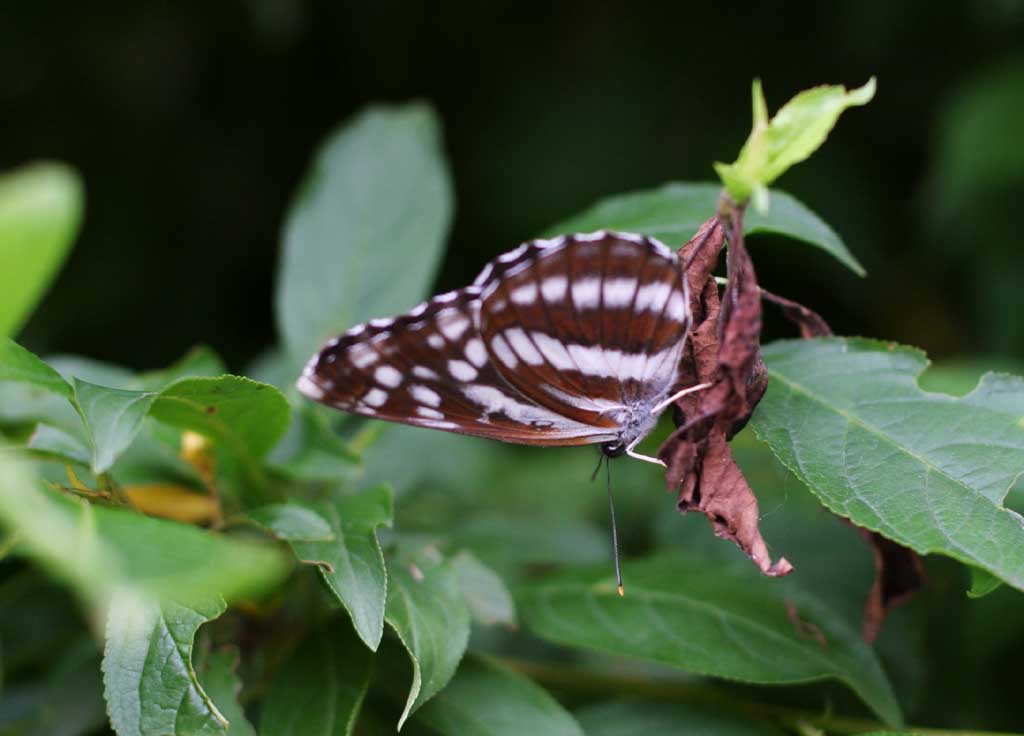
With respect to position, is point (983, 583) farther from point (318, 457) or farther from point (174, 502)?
point (174, 502)

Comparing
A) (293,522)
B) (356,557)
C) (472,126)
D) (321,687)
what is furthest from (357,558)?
(472,126)

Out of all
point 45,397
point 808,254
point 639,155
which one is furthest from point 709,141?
point 45,397

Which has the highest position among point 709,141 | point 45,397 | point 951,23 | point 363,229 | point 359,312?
point 951,23

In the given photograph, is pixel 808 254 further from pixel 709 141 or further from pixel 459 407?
pixel 459 407

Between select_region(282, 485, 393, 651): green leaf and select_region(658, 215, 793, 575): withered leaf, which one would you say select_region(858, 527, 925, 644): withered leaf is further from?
select_region(282, 485, 393, 651): green leaf

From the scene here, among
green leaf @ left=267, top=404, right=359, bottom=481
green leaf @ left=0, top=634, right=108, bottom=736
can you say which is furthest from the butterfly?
green leaf @ left=0, top=634, right=108, bottom=736

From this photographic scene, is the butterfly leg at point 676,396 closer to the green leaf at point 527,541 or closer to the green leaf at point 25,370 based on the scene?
the green leaf at point 527,541
